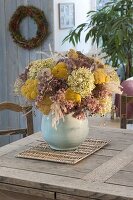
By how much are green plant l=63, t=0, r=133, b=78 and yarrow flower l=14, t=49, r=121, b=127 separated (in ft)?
6.01

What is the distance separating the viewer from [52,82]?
1.85 m

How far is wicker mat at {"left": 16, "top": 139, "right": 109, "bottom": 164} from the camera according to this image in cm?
192

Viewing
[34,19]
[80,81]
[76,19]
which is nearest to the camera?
[80,81]

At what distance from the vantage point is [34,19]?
3.96 meters

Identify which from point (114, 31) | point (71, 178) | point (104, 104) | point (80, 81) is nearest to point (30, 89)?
point (80, 81)

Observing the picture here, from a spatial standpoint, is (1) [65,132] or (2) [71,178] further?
(1) [65,132]

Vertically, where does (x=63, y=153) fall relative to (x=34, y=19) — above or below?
below

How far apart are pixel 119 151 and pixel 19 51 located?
91.6 inches

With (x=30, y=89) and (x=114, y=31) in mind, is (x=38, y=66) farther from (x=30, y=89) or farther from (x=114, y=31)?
(x=114, y=31)

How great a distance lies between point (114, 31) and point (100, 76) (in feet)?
6.21

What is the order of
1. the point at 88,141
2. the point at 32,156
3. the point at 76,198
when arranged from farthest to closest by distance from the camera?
the point at 88,141 → the point at 32,156 → the point at 76,198

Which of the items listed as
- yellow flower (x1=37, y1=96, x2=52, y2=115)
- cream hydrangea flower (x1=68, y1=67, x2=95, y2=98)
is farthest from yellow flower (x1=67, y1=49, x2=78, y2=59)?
yellow flower (x1=37, y1=96, x2=52, y2=115)

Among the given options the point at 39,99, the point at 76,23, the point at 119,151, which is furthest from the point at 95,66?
the point at 76,23

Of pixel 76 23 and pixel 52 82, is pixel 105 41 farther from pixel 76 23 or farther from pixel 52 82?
pixel 52 82
